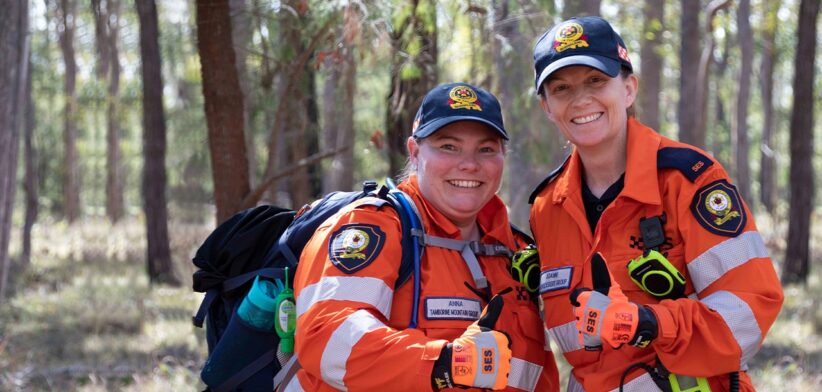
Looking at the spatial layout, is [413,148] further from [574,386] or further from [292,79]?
[292,79]

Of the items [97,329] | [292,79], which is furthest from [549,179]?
[97,329]

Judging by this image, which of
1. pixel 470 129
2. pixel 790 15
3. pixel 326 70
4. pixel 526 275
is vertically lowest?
pixel 526 275

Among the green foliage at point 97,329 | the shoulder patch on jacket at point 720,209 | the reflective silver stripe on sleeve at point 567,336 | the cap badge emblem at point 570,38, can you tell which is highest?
the cap badge emblem at point 570,38

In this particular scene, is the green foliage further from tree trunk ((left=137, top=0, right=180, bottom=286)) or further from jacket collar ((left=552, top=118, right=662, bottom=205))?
jacket collar ((left=552, top=118, right=662, bottom=205))

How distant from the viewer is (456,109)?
3502 mm

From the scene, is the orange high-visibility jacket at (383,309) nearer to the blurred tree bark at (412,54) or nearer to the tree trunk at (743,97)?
the blurred tree bark at (412,54)

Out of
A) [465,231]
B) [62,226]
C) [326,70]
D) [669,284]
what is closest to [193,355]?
[326,70]

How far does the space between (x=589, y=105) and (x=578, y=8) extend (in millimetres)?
5614

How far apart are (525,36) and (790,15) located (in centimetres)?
2646

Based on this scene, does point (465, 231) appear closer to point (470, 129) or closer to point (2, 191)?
point (470, 129)

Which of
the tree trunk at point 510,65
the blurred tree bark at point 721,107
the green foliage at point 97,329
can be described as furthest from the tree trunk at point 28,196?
the blurred tree bark at point 721,107

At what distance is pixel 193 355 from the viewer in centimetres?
853

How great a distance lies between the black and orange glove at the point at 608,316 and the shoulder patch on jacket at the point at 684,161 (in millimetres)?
445

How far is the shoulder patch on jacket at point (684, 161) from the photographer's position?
314 cm
